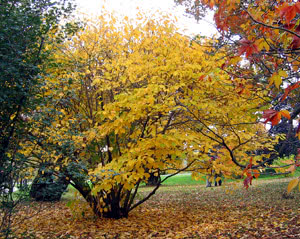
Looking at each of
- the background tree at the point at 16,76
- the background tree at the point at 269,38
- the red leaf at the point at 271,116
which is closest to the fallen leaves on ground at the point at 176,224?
the background tree at the point at 16,76

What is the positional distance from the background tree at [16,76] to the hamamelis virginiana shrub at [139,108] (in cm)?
56

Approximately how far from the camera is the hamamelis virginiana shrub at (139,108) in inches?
203

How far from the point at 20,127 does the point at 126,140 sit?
3.63 meters

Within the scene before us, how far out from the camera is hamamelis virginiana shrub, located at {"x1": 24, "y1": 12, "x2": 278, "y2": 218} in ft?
16.9

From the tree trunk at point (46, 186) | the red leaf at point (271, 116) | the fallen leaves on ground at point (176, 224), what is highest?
the red leaf at point (271, 116)

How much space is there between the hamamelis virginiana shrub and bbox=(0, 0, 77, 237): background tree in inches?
22.2

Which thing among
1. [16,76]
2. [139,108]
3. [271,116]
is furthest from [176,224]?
[271,116]

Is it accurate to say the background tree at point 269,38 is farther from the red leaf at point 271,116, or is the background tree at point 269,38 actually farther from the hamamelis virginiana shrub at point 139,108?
the hamamelis virginiana shrub at point 139,108

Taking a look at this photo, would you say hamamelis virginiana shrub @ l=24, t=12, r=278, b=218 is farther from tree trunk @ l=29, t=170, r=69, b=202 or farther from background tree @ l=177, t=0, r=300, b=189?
background tree @ l=177, t=0, r=300, b=189

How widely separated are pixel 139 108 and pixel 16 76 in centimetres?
243

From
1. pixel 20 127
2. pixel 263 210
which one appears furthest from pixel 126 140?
pixel 263 210

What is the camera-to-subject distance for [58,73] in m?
5.55

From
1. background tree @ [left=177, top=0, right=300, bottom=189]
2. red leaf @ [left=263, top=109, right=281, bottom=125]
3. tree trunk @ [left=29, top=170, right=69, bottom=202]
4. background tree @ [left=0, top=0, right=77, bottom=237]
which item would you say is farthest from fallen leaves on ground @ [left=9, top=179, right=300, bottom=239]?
red leaf @ [left=263, top=109, right=281, bottom=125]

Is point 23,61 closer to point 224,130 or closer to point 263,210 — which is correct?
point 224,130
